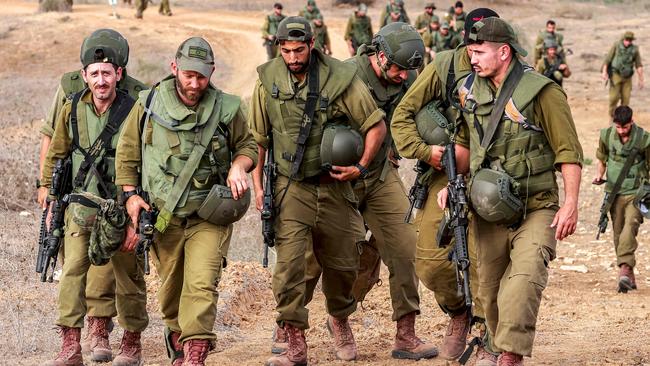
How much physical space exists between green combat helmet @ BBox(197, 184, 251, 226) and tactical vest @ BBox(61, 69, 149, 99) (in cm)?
121

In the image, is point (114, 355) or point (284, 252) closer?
point (284, 252)

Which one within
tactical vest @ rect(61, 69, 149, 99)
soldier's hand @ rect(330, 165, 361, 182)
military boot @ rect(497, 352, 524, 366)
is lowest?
military boot @ rect(497, 352, 524, 366)

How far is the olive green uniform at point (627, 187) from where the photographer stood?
12.3 meters

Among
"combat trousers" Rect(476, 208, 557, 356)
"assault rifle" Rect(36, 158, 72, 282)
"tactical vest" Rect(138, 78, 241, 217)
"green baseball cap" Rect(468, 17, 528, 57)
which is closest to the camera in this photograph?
"combat trousers" Rect(476, 208, 557, 356)

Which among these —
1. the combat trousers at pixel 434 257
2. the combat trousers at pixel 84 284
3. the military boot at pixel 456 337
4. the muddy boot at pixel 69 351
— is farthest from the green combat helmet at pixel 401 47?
the muddy boot at pixel 69 351

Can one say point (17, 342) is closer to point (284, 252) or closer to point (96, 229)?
point (96, 229)

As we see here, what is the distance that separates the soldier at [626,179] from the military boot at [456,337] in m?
4.68

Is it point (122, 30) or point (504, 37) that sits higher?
point (504, 37)

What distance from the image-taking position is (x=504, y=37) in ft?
21.3

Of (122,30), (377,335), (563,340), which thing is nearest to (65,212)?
(377,335)

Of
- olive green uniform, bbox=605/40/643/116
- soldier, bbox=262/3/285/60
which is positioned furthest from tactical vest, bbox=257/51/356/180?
soldier, bbox=262/3/285/60

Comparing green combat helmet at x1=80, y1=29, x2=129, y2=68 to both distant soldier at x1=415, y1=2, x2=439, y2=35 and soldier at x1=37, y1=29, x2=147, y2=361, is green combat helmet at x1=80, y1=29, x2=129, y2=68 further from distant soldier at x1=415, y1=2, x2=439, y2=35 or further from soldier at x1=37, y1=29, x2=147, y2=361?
distant soldier at x1=415, y1=2, x2=439, y2=35

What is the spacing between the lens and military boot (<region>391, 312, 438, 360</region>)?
7.96 metres

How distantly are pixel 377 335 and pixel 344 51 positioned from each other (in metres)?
23.0
